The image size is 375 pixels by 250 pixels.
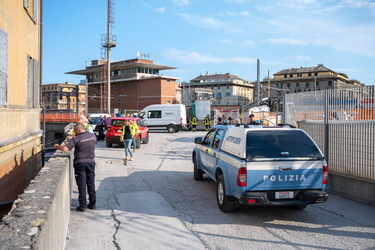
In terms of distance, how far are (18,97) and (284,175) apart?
305 inches

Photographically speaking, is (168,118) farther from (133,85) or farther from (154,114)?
(133,85)

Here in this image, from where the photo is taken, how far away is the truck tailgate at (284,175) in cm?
626

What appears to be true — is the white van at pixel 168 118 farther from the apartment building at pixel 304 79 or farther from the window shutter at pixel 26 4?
the apartment building at pixel 304 79

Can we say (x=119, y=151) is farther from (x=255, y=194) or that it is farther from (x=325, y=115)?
(x=255, y=194)

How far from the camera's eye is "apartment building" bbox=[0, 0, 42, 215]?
8.13m

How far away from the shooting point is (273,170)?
6.32m

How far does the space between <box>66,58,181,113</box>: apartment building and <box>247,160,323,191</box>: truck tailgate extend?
55.6 m

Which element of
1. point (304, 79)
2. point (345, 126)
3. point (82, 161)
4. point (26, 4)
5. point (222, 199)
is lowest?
point (222, 199)

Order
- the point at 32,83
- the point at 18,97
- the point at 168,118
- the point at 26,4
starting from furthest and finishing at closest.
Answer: the point at 168,118 → the point at 32,83 → the point at 26,4 → the point at 18,97

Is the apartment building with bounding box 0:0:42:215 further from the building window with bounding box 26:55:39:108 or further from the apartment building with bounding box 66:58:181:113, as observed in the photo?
the apartment building with bounding box 66:58:181:113

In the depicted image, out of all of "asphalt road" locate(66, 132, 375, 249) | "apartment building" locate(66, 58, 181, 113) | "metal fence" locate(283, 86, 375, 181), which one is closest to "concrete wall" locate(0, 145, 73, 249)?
"asphalt road" locate(66, 132, 375, 249)

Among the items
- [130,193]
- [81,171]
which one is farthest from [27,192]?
[130,193]

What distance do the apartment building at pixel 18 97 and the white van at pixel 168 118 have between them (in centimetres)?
1857

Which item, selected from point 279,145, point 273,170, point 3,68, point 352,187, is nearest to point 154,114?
point 3,68
